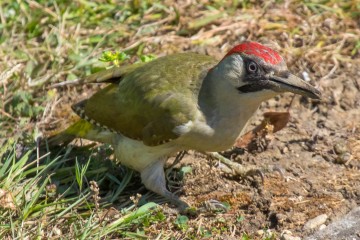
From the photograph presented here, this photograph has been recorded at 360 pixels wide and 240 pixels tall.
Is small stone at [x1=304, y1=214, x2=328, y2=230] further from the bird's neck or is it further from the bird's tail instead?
the bird's tail

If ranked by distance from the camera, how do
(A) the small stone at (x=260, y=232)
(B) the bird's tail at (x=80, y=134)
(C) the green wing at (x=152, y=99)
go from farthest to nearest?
(B) the bird's tail at (x=80, y=134) → (C) the green wing at (x=152, y=99) → (A) the small stone at (x=260, y=232)

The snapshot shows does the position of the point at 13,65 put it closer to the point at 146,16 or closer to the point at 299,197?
the point at 146,16

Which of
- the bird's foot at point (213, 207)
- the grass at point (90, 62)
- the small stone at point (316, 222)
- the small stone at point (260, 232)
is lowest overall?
the small stone at point (260, 232)

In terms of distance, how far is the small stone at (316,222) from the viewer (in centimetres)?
583

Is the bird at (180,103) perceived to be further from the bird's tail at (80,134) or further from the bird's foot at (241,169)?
the bird's foot at (241,169)

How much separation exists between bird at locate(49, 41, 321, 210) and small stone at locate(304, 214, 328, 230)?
0.80 m

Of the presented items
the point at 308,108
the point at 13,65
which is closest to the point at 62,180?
the point at 13,65

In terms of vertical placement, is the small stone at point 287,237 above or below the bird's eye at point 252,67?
below

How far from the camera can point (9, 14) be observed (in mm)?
8227

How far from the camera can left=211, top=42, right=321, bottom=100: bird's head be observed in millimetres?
5621

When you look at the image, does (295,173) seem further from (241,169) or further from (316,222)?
(316,222)

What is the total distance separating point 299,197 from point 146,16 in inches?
120

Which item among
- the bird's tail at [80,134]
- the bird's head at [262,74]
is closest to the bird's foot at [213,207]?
the bird's head at [262,74]

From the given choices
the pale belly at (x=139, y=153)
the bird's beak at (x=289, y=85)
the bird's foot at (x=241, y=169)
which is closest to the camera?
the bird's beak at (x=289, y=85)
